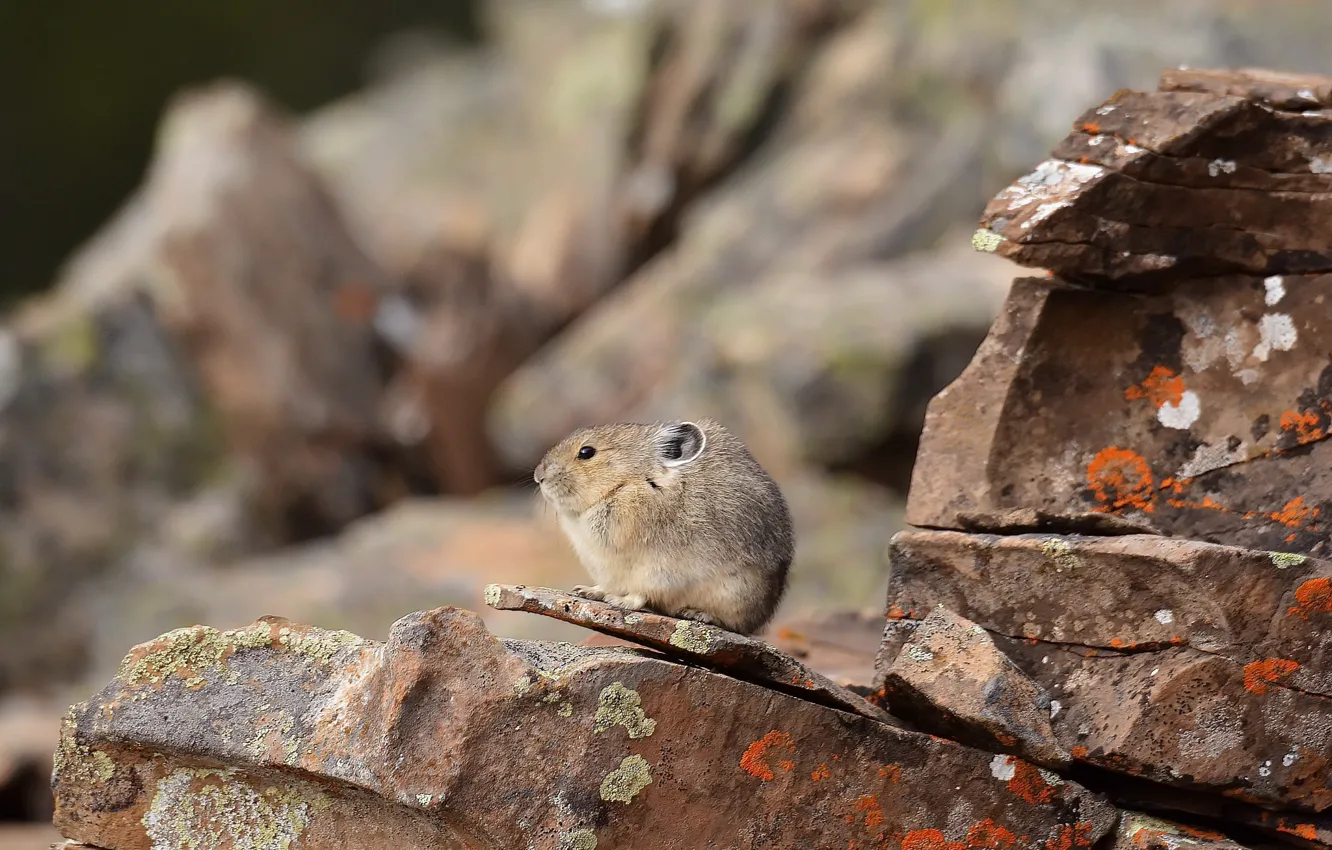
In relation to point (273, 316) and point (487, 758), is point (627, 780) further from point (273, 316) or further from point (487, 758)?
point (273, 316)

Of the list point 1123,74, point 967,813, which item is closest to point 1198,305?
point 967,813

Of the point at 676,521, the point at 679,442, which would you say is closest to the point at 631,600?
the point at 676,521

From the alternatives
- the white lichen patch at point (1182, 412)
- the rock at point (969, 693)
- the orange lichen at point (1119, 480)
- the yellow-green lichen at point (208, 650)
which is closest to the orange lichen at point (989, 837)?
the rock at point (969, 693)

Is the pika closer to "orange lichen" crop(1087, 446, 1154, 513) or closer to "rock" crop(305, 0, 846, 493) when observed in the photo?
"orange lichen" crop(1087, 446, 1154, 513)

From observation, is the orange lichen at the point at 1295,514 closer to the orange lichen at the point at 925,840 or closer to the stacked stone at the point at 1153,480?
the stacked stone at the point at 1153,480

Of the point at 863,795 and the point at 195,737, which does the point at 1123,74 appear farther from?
the point at 195,737
